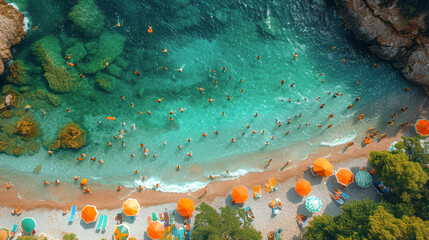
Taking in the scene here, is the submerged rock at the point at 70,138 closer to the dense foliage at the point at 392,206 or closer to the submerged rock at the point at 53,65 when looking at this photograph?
the submerged rock at the point at 53,65

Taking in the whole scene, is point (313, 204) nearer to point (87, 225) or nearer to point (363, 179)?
point (363, 179)

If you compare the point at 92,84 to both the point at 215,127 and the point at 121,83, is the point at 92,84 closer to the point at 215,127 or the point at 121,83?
the point at 121,83

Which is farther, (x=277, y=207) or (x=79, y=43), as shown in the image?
(x=79, y=43)

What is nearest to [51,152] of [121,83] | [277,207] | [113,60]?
[121,83]

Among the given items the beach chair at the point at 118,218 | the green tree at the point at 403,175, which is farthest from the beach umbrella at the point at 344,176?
the beach chair at the point at 118,218

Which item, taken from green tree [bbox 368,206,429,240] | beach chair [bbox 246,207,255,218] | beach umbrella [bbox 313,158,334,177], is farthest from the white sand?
green tree [bbox 368,206,429,240]

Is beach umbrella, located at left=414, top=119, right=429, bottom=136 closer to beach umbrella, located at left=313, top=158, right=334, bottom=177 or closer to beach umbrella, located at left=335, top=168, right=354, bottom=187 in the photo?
beach umbrella, located at left=335, top=168, right=354, bottom=187
